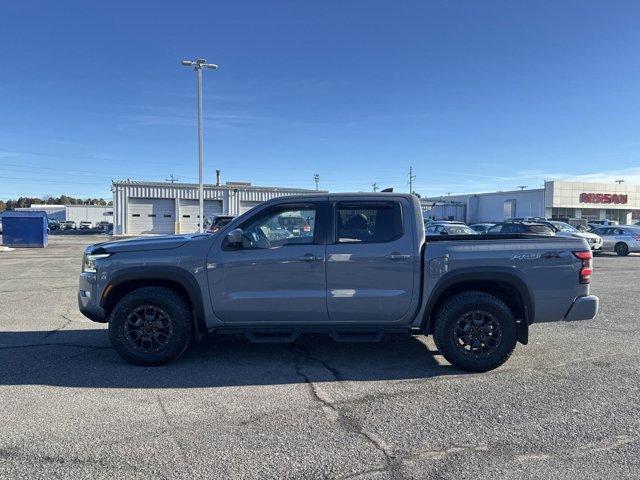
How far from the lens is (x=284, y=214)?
5.25 m

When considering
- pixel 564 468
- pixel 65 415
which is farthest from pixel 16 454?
pixel 564 468

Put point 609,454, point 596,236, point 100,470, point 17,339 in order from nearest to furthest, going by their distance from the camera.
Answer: point 100,470, point 609,454, point 17,339, point 596,236

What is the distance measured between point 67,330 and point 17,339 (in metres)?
0.67

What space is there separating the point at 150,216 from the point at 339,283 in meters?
41.5

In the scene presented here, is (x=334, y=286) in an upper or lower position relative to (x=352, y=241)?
lower

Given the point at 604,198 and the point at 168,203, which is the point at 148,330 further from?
the point at 604,198

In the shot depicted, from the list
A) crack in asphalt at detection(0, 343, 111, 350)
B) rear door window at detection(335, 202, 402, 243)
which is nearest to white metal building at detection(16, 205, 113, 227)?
crack in asphalt at detection(0, 343, 111, 350)

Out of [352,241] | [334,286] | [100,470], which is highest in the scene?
[352,241]

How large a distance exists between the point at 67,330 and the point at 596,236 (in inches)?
863

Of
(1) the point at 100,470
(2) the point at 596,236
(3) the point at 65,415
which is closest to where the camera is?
(1) the point at 100,470

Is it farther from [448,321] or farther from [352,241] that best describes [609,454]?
[352,241]

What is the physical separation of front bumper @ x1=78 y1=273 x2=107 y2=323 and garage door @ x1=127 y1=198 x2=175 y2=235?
39.9 m

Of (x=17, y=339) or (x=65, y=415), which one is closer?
(x=65, y=415)

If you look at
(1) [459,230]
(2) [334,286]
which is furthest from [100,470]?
(1) [459,230]
